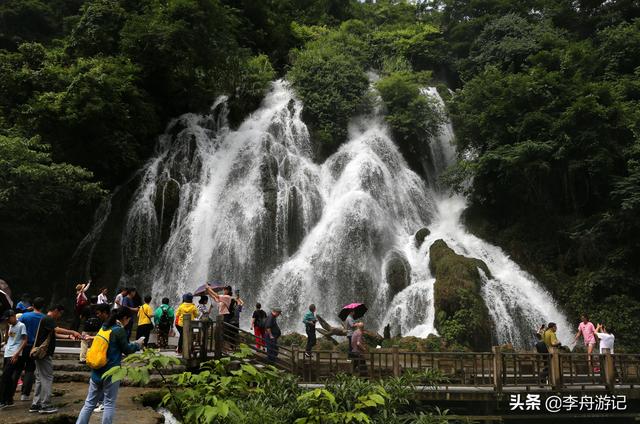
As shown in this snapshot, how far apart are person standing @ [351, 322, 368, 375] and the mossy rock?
20.8ft

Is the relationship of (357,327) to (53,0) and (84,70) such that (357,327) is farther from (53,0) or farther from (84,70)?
(53,0)

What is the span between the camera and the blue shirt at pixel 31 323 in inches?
302

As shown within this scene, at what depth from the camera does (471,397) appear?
35.6 ft

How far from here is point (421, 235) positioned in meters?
22.5

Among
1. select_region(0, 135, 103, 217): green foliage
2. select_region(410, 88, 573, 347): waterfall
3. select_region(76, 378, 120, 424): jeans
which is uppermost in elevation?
select_region(0, 135, 103, 217): green foliage

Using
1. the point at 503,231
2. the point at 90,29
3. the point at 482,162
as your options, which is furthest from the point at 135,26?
the point at 503,231

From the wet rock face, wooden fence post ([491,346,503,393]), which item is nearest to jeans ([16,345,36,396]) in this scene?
wooden fence post ([491,346,503,393])

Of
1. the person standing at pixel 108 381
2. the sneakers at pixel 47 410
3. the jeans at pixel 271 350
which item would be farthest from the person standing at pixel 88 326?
the jeans at pixel 271 350

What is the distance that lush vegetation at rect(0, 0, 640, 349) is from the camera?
68.1ft

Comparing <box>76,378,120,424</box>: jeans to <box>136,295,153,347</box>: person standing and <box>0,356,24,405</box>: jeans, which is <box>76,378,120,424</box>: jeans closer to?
<box>0,356,24,405</box>: jeans

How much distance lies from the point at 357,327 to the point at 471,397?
9.15 ft

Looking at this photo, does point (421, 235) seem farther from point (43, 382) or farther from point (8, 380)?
point (8, 380)

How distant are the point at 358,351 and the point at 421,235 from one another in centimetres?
1185

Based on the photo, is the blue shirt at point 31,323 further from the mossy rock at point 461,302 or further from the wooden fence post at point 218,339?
the mossy rock at point 461,302
